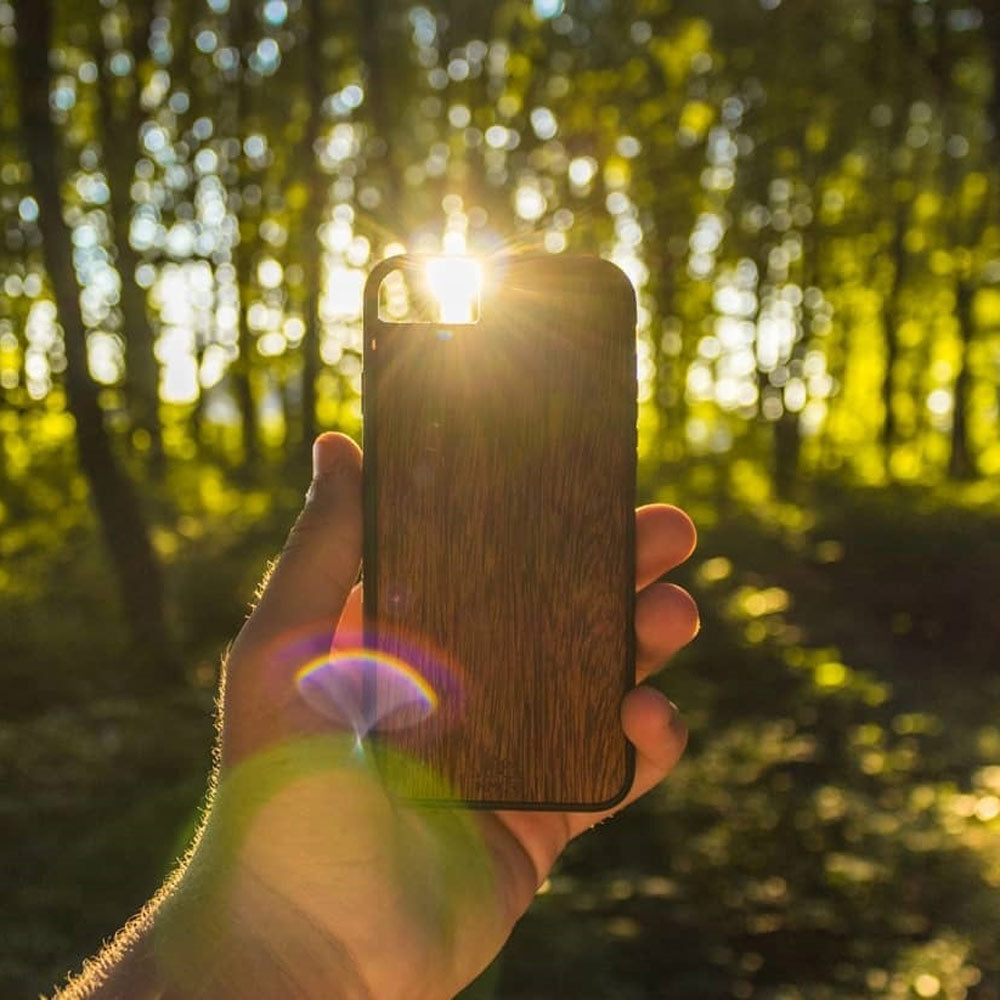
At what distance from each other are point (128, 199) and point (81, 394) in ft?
33.2

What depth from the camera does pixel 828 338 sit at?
37.0 m

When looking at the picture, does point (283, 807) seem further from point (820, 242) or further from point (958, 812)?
point (820, 242)

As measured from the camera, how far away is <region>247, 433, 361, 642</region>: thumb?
8.54ft

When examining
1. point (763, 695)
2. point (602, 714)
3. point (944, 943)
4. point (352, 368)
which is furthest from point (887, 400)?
point (602, 714)

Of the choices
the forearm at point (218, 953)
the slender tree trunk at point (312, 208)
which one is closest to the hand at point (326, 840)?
the forearm at point (218, 953)

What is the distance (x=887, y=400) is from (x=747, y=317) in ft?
14.4

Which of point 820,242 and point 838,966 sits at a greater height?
point 820,242

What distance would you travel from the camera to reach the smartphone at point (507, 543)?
2807mm

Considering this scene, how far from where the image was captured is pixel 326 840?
2.60 meters

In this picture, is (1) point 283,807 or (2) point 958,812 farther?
(2) point 958,812

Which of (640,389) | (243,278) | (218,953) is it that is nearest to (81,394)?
(243,278)

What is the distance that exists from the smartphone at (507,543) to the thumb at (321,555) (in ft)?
0.28

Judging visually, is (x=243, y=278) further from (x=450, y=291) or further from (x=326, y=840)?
(x=326, y=840)

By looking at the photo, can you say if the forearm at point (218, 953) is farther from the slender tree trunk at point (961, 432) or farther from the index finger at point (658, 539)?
the slender tree trunk at point (961, 432)
